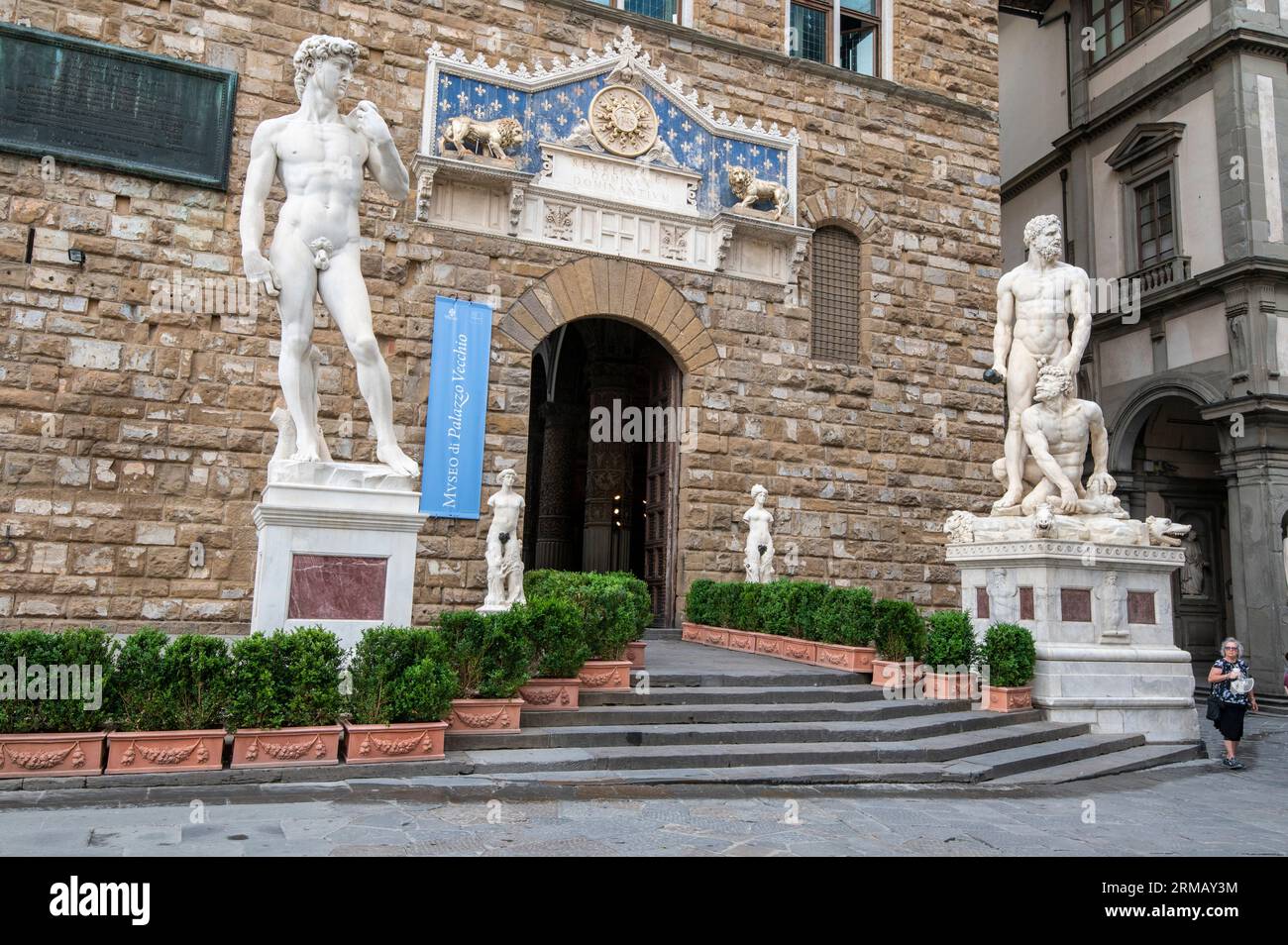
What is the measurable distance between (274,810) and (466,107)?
992 centimetres

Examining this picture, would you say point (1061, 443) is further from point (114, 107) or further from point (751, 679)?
point (114, 107)

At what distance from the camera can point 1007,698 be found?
9008 mm

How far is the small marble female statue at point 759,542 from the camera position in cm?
1271

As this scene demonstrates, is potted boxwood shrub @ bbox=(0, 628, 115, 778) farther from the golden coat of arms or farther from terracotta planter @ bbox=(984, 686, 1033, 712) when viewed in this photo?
the golden coat of arms

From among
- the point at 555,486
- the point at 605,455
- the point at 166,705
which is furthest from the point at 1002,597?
the point at 555,486

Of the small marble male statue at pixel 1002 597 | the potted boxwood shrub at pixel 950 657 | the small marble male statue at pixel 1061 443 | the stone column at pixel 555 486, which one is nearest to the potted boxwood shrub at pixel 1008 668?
the potted boxwood shrub at pixel 950 657

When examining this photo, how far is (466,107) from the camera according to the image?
1252cm

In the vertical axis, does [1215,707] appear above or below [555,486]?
below

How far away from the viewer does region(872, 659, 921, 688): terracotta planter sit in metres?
9.17

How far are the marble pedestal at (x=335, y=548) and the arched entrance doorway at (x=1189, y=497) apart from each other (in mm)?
17042

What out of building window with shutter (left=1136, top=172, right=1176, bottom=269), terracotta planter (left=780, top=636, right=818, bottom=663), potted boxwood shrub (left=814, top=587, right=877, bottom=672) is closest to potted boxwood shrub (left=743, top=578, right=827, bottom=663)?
terracotta planter (left=780, top=636, right=818, bottom=663)

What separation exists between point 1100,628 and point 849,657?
8.47ft

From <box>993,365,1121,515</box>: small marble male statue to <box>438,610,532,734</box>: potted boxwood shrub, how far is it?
5882mm
